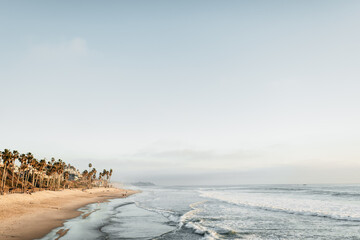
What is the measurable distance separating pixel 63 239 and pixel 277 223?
22124 mm

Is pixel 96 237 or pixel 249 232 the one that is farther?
pixel 249 232

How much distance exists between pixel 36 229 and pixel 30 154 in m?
59.9

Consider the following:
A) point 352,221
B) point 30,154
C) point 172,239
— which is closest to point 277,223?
point 352,221

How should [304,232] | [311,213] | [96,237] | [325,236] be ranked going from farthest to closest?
[311,213] → [304,232] → [325,236] → [96,237]

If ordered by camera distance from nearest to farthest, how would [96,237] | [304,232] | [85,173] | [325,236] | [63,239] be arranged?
[63,239]
[96,237]
[325,236]
[304,232]
[85,173]

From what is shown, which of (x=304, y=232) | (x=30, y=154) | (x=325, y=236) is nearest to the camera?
(x=325, y=236)

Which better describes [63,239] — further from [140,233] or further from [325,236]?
[325,236]

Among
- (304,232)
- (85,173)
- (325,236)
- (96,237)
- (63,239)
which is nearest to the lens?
(63,239)

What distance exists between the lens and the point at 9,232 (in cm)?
1919

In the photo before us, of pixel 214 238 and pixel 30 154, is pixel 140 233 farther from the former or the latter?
pixel 30 154

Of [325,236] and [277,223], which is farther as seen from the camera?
[277,223]

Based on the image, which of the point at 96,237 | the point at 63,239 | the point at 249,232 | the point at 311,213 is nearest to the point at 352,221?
the point at 311,213

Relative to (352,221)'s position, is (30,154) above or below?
above

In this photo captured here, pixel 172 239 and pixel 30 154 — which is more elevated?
pixel 30 154
